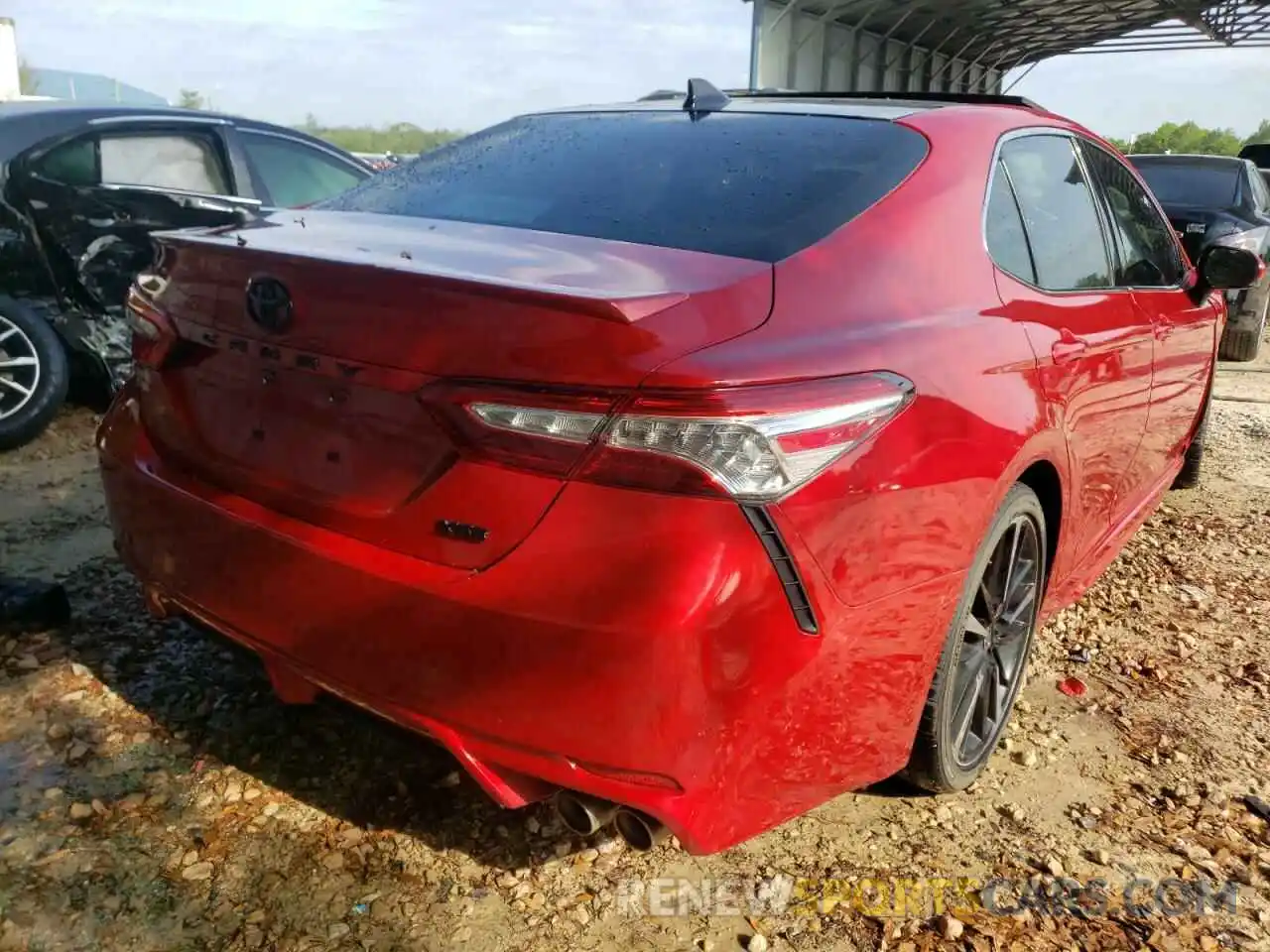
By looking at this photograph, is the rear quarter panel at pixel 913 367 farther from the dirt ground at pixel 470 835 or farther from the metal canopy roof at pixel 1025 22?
the metal canopy roof at pixel 1025 22

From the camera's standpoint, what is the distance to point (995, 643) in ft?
8.43

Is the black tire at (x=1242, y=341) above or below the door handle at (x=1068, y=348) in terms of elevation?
below

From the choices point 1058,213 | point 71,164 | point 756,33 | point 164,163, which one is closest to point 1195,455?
point 1058,213

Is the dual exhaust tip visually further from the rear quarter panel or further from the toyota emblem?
the toyota emblem

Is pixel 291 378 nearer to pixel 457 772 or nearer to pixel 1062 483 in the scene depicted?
pixel 457 772

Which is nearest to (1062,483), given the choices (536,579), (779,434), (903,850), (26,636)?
(903,850)

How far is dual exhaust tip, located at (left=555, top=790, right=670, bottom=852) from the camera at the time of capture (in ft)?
5.75

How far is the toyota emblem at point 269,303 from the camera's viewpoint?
1.88 meters

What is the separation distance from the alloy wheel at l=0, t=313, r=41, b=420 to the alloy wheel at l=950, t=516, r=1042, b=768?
419cm

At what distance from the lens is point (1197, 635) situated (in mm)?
3504

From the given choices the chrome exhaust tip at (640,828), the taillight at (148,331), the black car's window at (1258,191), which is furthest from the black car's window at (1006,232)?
the black car's window at (1258,191)

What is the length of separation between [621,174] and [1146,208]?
83.9 inches

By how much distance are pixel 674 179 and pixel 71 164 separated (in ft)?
12.2

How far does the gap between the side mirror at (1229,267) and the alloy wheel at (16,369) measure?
4.73 meters
